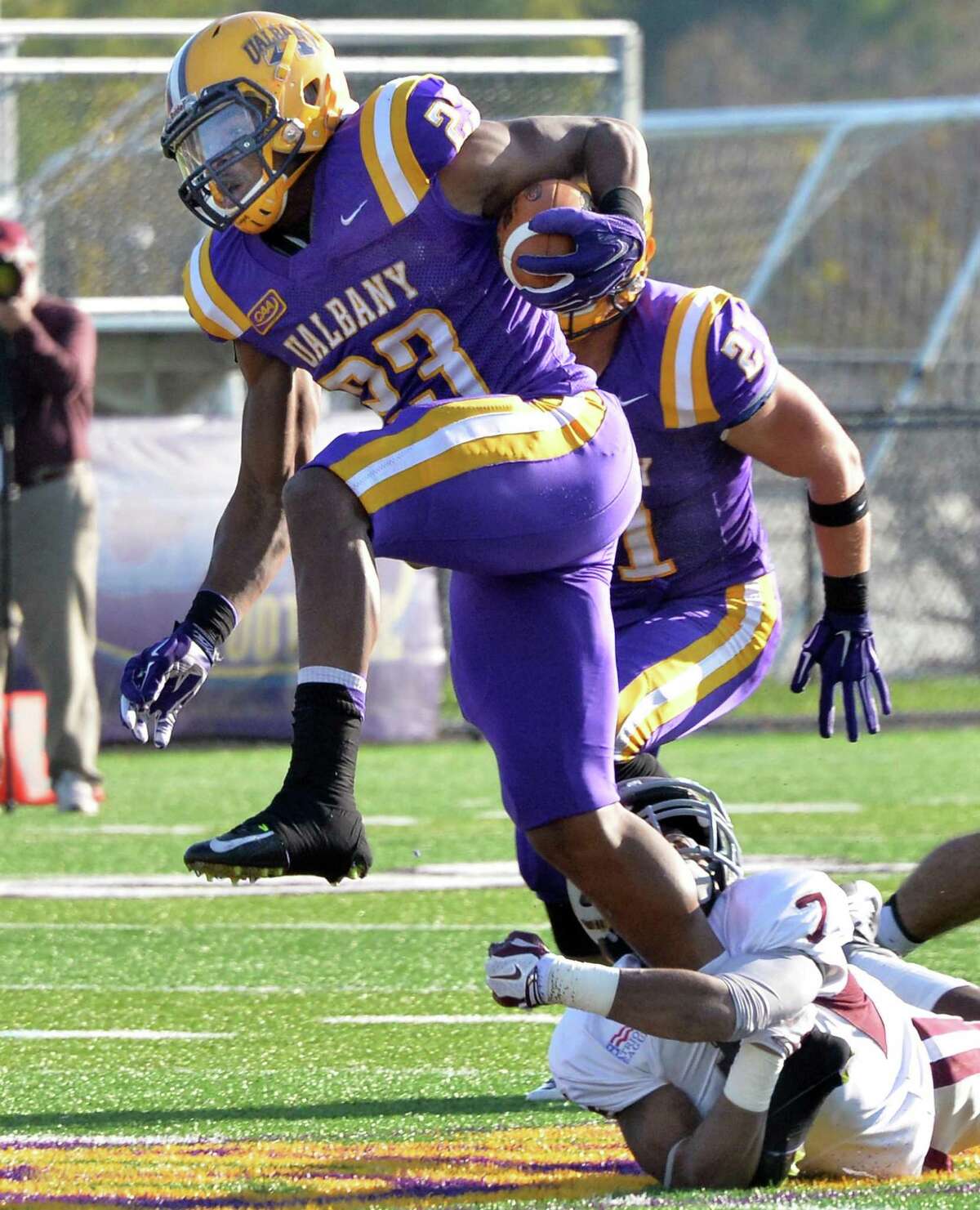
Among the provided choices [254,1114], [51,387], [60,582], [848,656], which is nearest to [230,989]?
[254,1114]

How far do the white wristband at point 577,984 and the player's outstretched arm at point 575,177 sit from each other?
95 cm

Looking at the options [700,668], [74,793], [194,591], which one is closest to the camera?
[700,668]

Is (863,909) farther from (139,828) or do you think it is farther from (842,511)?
(139,828)

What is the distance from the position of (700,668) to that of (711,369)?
53cm

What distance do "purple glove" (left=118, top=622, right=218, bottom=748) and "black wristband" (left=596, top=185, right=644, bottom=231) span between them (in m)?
0.90

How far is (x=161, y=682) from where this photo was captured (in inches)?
133

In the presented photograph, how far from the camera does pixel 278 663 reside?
33.7 ft

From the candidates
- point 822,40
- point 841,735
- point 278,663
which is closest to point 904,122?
point 841,735

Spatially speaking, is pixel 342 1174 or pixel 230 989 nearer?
pixel 342 1174

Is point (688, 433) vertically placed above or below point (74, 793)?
above

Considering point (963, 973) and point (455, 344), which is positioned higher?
point (455, 344)

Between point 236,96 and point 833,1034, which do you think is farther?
point 236,96

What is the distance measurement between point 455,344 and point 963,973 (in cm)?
211

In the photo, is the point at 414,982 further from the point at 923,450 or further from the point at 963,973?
the point at 923,450
